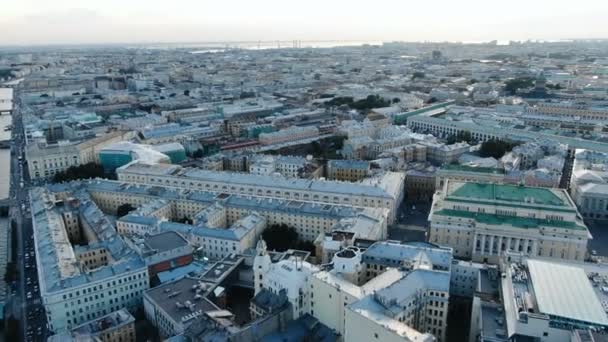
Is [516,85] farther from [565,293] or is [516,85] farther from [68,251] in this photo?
[68,251]

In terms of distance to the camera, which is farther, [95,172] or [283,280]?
[95,172]

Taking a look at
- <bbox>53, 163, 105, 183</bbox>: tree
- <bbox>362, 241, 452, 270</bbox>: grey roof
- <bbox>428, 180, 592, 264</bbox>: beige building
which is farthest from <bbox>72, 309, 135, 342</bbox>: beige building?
<bbox>53, 163, 105, 183</bbox>: tree

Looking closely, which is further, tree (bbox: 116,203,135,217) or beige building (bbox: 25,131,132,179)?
beige building (bbox: 25,131,132,179)

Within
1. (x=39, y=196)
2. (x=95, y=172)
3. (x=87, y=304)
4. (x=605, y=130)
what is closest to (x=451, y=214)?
(x=87, y=304)

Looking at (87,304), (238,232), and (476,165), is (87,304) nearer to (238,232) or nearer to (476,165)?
(238,232)

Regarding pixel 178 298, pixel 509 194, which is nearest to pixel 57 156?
pixel 178 298

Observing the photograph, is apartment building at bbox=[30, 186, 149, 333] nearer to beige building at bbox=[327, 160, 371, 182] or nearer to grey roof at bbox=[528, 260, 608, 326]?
grey roof at bbox=[528, 260, 608, 326]
